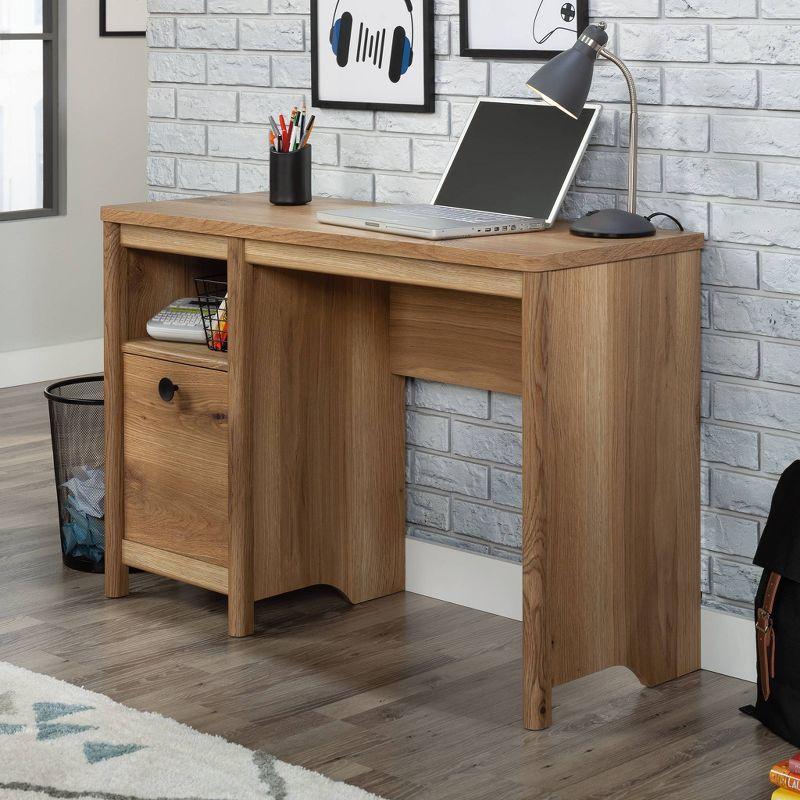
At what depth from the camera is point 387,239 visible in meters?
2.41

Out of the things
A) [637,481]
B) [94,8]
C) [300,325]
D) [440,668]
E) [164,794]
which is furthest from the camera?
[94,8]

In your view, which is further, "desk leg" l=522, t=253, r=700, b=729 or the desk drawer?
the desk drawer

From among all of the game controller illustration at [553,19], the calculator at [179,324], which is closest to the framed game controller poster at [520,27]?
the game controller illustration at [553,19]

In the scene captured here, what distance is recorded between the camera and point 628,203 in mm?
2490

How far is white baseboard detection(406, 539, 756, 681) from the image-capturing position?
8.45 ft

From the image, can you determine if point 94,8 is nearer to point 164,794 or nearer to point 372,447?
point 372,447

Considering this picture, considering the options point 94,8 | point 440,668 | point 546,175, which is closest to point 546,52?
point 546,175

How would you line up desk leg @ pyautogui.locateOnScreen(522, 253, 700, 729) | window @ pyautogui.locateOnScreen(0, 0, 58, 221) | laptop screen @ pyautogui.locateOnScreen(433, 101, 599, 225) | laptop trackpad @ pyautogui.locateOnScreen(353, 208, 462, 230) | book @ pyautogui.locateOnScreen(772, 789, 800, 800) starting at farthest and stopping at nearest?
1. window @ pyautogui.locateOnScreen(0, 0, 58, 221)
2. laptop screen @ pyautogui.locateOnScreen(433, 101, 599, 225)
3. laptop trackpad @ pyautogui.locateOnScreen(353, 208, 462, 230)
4. desk leg @ pyautogui.locateOnScreen(522, 253, 700, 729)
5. book @ pyautogui.locateOnScreen(772, 789, 800, 800)

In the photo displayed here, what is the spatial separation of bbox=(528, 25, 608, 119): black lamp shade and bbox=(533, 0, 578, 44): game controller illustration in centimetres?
28

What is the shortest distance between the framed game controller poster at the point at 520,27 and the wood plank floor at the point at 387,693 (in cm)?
117

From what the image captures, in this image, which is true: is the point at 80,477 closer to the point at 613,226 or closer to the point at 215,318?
the point at 215,318

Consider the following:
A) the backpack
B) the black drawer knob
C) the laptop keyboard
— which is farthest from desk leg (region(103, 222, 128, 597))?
the backpack

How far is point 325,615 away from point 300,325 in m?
0.62

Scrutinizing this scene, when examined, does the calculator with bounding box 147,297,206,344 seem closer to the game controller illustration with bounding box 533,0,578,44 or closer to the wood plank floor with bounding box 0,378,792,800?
the wood plank floor with bounding box 0,378,792,800
